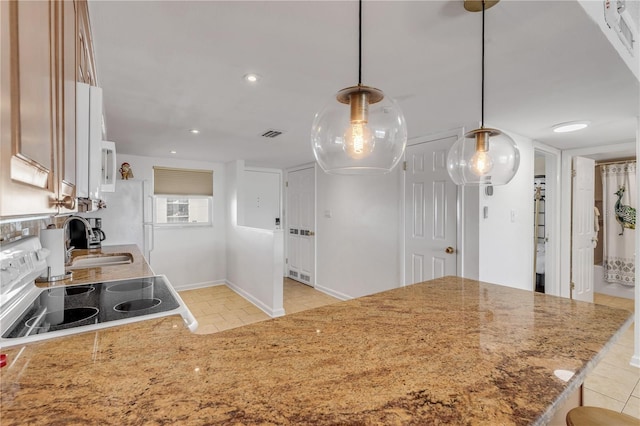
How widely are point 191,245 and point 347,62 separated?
13.9ft

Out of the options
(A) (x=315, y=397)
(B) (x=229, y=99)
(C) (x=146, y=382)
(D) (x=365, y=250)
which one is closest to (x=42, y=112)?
(C) (x=146, y=382)

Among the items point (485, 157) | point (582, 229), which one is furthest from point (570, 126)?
point (485, 157)

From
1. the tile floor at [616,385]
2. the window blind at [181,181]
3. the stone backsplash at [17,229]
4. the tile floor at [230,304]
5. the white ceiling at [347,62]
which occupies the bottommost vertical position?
the tile floor at [616,385]

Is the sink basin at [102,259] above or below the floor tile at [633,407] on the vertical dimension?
above

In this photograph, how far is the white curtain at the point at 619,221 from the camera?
15.1 ft

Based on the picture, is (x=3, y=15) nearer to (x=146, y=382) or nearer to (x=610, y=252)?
(x=146, y=382)

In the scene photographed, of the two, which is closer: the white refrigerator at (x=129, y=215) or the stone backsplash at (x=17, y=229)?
the stone backsplash at (x=17, y=229)

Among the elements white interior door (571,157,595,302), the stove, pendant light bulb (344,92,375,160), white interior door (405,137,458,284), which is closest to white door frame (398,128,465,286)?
white interior door (405,137,458,284)

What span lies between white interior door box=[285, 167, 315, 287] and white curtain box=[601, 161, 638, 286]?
4.73 m

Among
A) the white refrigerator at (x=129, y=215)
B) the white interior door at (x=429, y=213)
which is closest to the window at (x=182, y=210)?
the white refrigerator at (x=129, y=215)

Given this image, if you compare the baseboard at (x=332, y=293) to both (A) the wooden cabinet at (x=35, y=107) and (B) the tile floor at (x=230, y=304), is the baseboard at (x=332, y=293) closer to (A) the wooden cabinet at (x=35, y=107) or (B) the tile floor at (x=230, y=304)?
(B) the tile floor at (x=230, y=304)

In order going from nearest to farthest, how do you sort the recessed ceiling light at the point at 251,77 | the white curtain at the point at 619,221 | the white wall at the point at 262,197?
the recessed ceiling light at the point at 251,77 → the white curtain at the point at 619,221 → the white wall at the point at 262,197

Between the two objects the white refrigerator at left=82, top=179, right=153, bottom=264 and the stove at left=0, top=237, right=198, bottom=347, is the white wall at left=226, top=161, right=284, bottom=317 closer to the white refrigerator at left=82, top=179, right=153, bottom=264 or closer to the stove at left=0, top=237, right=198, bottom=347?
the white refrigerator at left=82, top=179, right=153, bottom=264

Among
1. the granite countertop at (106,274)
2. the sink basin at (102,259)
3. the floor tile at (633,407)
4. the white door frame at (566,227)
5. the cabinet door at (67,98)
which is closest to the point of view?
the cabinet door at (67,98)
